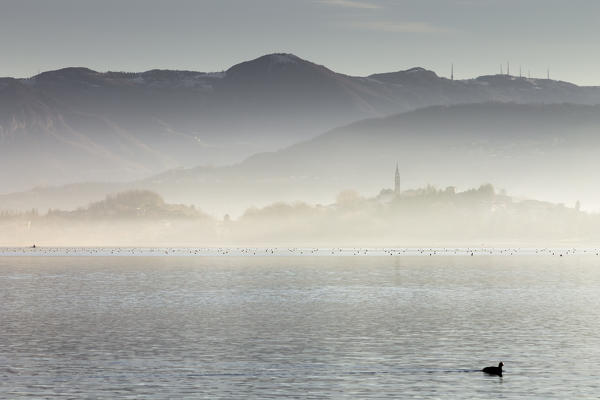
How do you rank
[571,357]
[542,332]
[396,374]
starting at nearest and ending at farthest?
[396,374] < [571,357] < [542,332]

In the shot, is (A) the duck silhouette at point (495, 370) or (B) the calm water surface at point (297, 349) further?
(A) the duck silhouette at point (495, 370)

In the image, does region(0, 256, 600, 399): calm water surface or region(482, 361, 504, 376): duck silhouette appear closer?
region(0, 256, 600, 399): calm water surface

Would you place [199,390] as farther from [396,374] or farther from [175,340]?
[175,340]

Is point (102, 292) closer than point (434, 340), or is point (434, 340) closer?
point (434, 340)

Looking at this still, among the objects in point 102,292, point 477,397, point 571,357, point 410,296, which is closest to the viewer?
point 477,397

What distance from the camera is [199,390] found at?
71.3 m

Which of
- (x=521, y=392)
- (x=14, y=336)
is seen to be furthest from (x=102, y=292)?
(x=521, y=392)

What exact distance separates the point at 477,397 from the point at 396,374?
1062cm

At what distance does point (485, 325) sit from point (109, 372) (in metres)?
58.0

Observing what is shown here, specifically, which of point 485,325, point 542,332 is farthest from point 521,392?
point 485,325

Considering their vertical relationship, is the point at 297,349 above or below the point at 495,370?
above

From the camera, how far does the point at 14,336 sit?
105938 millimetres

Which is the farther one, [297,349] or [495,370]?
[297,349]

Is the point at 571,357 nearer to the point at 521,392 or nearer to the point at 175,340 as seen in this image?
the point at 521,392
